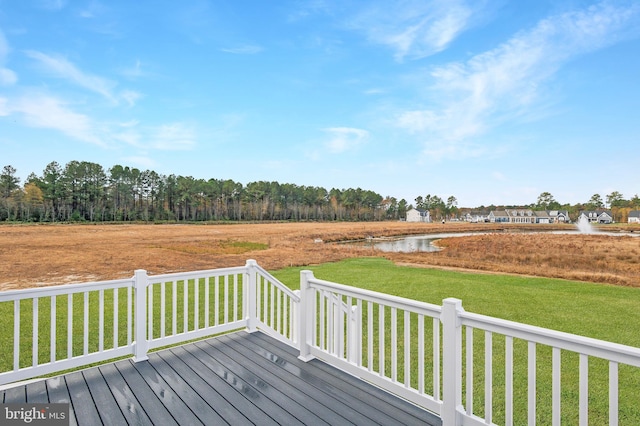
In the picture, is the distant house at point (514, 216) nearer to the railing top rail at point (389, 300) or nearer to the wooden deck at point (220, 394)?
the railing top rail at point (389, 300)


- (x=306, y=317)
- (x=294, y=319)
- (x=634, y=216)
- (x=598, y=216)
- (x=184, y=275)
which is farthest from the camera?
(x=598, y=216)

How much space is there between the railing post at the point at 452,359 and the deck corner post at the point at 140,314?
3123mm

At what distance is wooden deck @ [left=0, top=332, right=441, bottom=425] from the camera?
2574mm

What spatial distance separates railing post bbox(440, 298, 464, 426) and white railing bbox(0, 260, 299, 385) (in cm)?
215

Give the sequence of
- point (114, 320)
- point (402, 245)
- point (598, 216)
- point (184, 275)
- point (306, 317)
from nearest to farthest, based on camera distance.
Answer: point (114, 320)
point (306, 317)
point (184, 275)
point (402, 245)
point (598, 216)

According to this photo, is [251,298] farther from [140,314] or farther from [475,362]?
[475,362]

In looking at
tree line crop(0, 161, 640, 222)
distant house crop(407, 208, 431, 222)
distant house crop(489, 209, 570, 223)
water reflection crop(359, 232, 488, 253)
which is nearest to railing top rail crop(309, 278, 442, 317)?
water reflection crop(359, 232, 488, 253)

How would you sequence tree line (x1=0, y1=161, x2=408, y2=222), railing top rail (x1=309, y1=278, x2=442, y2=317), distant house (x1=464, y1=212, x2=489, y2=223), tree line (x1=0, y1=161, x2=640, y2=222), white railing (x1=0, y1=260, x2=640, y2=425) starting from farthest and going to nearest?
distant house (x1=464, y1=212, x2=489, y2=223) → tree line (x1=0, y1=161, x2=640, y2=222) → tree line (x1=0, y1=161, x2=408, y2=222) → railing top rail (x1=309, y1=278, x2=442, y2=317) → white railing (x1=0, y1=260, x2=640, y2=425)

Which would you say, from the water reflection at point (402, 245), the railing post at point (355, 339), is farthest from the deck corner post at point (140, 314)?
the water reflection at point (402, 245)

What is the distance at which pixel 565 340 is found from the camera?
1730 millimetres

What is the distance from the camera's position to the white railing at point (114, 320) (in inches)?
121

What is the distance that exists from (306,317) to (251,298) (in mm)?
1320

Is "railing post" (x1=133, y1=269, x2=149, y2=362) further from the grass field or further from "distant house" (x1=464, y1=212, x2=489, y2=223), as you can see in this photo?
"distant house" (x1=464, y1=212, x2=489, y2=223)

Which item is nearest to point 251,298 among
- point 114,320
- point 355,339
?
point 114,320
